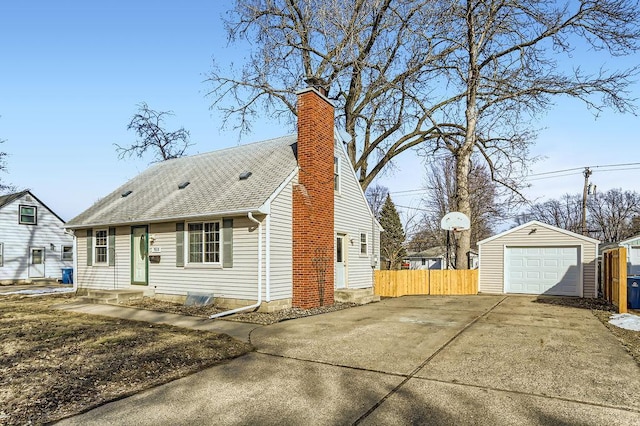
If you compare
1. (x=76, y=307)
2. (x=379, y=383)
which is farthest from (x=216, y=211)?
(x=379, y=383)

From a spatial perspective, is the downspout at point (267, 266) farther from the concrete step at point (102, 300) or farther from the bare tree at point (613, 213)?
the bare tree at point (613, 213)

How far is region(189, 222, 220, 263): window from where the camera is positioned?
1157 cm

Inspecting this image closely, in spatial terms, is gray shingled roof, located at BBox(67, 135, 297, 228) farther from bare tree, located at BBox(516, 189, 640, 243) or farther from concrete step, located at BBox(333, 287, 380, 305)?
bare tree, located at BBox(516, 189, 640, 243)

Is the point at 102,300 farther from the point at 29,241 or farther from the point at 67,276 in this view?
the point at 29,241

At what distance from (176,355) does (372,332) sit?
12.2 feet

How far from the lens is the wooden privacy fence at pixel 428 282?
17000mm

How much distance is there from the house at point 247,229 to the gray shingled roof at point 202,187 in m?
0.06

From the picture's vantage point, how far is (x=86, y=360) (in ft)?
19.4

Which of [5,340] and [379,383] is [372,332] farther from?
[5,340]

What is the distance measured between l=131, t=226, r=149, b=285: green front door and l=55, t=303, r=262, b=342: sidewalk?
1463mm

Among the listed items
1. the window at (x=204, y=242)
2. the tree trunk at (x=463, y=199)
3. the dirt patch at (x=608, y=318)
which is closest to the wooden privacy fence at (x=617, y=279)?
the dirt patch at (x=608, y=318)

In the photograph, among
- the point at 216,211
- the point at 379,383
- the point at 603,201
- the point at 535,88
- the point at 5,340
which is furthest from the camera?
the point at 603,201

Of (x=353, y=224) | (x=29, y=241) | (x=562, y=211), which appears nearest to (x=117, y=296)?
(x=353, y=224)

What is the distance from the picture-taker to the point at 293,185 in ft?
38.1
